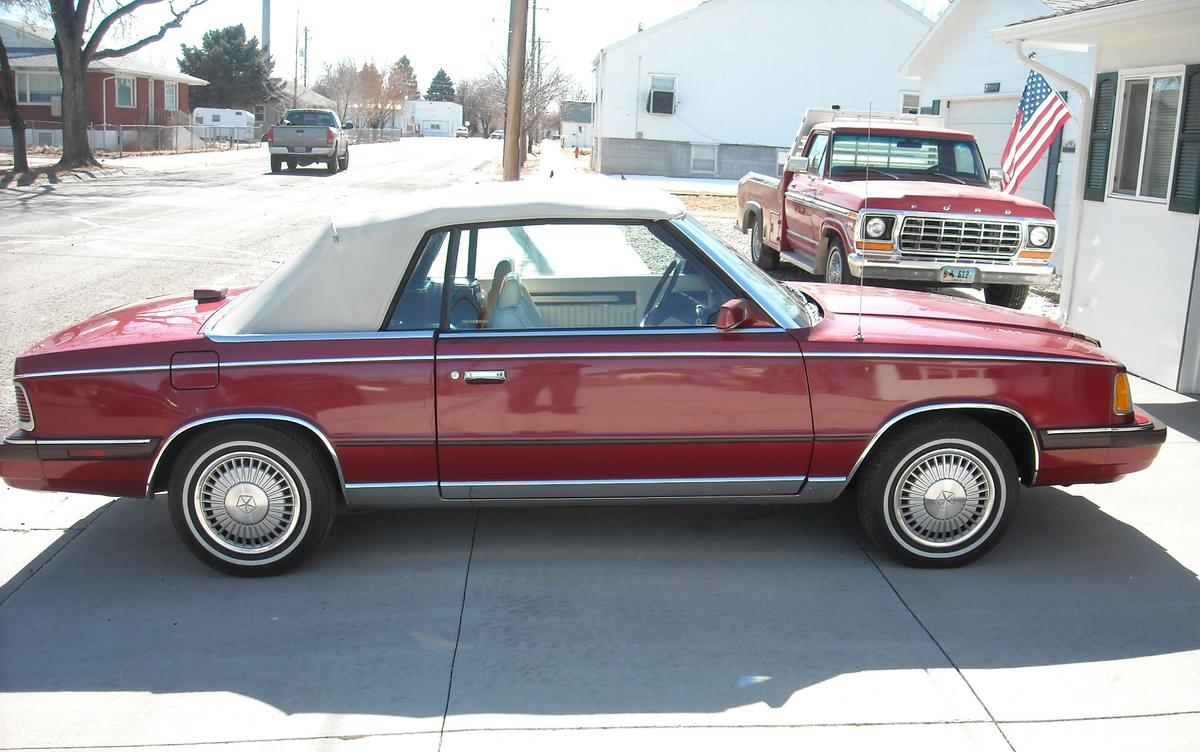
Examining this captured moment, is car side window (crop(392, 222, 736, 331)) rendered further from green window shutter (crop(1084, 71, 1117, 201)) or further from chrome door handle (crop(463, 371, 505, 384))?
green window shutter (crop(1084, 71, 1117, 201))

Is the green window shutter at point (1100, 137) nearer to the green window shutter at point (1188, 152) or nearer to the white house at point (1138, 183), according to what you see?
the white house at point (1138, 183)

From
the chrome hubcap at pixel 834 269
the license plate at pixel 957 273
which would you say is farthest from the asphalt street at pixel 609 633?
the chrome hubcap at pixel 834 269

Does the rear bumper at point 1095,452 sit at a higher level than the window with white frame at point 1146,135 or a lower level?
lower

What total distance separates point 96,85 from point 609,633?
55.8 m

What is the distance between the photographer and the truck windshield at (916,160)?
12.3 m

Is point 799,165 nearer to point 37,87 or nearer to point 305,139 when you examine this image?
point 305,139

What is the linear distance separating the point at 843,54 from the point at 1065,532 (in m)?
38.2

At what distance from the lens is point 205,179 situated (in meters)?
31.1

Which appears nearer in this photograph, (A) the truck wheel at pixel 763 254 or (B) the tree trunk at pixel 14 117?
(A) the truck wheel at pixel 763 254

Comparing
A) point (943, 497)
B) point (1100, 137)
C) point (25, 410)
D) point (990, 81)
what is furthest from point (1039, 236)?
point (25, 410)

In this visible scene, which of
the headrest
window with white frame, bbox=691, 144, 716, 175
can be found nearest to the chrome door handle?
the headrest

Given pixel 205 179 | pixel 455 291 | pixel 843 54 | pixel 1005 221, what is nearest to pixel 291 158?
pixel 205 179

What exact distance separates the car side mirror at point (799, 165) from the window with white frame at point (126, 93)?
1953 inches

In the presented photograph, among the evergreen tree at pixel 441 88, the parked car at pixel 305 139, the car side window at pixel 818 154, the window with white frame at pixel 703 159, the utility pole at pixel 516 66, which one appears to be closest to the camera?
the car side window at pixel 818 154
